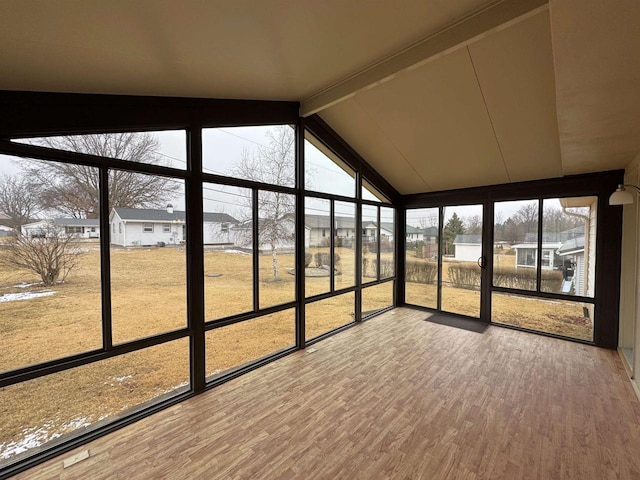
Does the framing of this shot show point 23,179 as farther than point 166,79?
No

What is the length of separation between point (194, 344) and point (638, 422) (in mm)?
4230

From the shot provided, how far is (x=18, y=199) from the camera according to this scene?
Result: 6.66ft

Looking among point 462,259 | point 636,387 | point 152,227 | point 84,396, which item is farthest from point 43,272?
point 462,259

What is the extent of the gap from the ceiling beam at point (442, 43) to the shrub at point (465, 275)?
13.4 feet

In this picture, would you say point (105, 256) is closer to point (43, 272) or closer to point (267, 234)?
point (43, 272)

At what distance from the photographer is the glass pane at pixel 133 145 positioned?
2.21 meters

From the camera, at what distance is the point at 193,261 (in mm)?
2918

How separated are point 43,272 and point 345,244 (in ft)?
12.5

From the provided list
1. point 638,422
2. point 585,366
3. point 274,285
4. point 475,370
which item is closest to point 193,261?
point 274,285

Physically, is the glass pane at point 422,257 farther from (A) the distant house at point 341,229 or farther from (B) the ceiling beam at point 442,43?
(B) the ceiling beam at point 442,43

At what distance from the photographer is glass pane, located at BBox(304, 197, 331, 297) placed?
4.15 metres

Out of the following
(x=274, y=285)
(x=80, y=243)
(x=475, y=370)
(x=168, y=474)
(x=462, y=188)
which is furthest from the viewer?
(x=462, y=188)

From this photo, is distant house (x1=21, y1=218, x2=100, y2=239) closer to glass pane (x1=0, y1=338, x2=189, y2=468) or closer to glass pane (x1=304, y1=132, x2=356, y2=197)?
glass pane (x1=0, y1=338, x2=189, y2=468)

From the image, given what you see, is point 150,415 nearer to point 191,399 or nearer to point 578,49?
point 191,399
